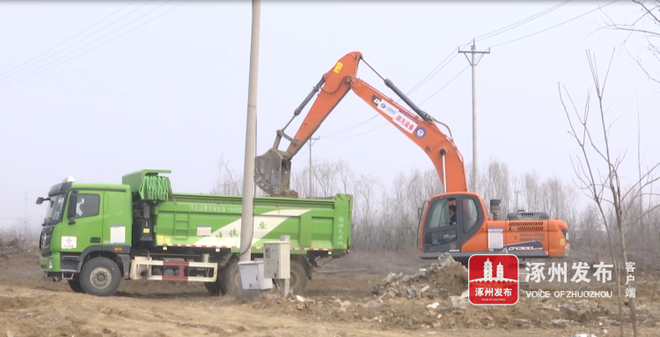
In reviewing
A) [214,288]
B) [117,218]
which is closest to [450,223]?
[214,288]

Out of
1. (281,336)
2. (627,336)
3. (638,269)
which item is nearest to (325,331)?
(281,336)

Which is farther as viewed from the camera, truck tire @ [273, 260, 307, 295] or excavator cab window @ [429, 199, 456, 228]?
truck tire @ [273, 260, 307, 295]

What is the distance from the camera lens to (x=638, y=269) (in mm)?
22281

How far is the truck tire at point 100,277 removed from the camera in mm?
15266

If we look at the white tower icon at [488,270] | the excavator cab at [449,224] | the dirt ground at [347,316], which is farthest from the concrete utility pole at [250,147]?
the white tower icon at [488,270]

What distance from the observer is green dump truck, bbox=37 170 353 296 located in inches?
603

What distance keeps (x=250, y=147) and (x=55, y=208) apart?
5.23m

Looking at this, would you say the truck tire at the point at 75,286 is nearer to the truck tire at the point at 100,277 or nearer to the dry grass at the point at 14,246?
the truck tire at the point at 100,277

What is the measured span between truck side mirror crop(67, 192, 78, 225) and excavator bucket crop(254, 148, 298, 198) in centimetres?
425

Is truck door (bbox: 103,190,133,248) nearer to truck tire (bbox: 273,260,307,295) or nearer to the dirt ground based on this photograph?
the dirt ground

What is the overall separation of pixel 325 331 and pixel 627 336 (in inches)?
159

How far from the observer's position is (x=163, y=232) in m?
15.6

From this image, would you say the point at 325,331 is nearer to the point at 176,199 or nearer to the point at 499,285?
the point at 499,285

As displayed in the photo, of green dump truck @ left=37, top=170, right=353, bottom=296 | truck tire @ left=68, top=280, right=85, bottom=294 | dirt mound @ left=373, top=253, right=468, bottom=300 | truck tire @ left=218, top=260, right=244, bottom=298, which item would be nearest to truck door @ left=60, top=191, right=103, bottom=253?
green dump truck @ left=37, top=170, right=353, bottom=296
